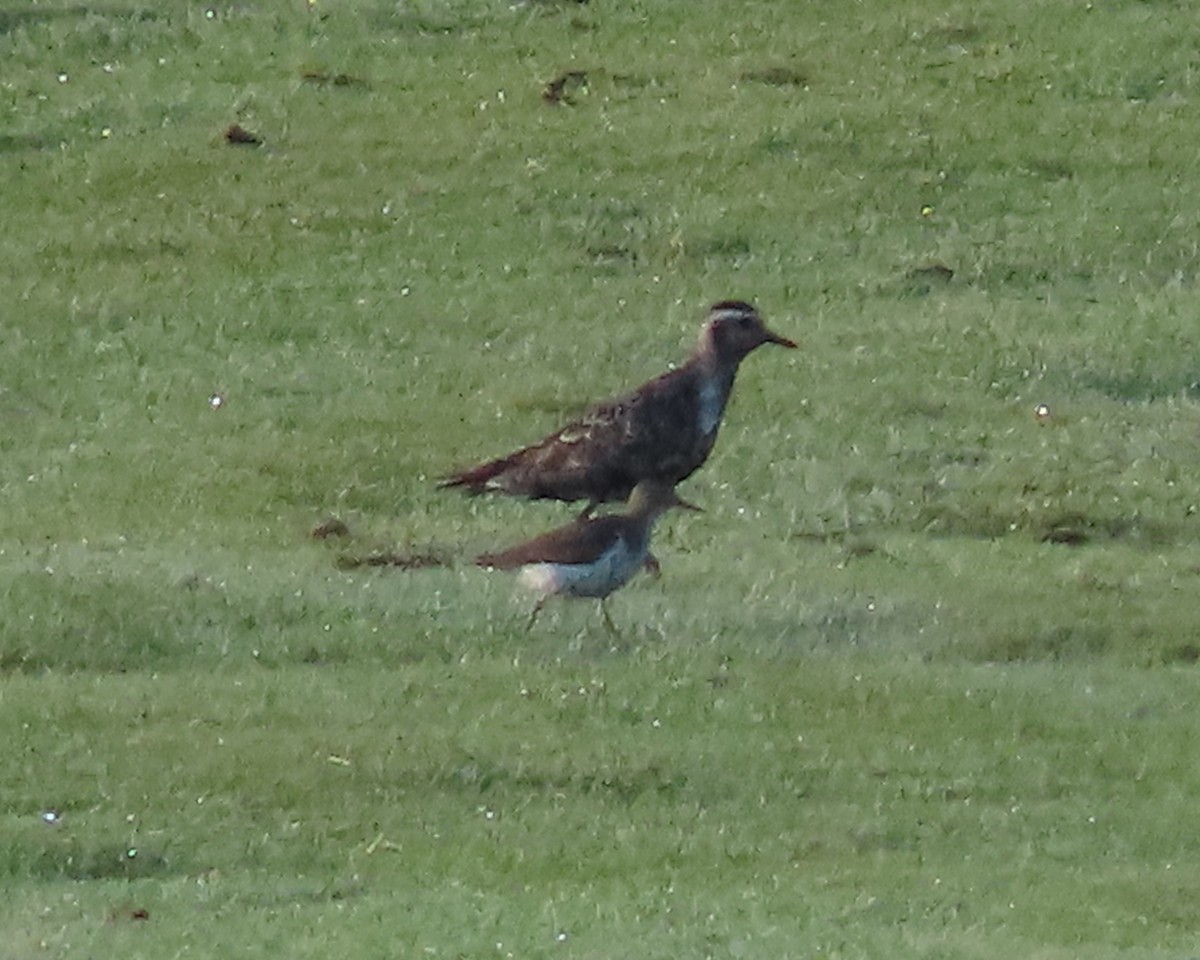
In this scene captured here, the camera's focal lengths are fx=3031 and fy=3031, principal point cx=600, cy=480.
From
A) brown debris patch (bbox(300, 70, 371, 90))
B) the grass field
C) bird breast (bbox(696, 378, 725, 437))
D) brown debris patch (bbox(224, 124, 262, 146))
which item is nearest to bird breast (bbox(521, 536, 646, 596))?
the grass field

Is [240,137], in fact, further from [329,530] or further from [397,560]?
[397,560]

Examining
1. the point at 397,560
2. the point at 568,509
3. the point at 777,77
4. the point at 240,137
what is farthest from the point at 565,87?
the point at 397,560

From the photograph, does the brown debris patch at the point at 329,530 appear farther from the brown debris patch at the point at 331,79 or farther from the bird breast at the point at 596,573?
the brown debris patch at the point at 331,79

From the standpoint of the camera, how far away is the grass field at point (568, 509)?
42.0 ft

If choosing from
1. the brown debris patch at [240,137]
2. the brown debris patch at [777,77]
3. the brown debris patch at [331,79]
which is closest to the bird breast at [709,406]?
the brown debris patch at [240,137]

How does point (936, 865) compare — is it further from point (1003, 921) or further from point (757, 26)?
point (757, 26)

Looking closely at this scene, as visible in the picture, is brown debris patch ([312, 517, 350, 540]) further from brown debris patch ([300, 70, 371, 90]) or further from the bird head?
brown debris patch ([300, 70, 371, 90])

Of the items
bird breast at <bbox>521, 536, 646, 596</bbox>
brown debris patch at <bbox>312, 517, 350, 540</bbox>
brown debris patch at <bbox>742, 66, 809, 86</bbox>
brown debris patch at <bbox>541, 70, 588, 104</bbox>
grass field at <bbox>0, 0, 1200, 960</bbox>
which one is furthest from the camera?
brown debris patch at <bbox>742, 66, 809, 86</bbox>

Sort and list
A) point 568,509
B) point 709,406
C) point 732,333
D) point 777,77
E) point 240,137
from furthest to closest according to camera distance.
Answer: point 777,77 → point 240,137 → point 568,509 → point 732,333 → point 709,406

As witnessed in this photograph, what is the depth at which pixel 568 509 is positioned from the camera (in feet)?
61.0

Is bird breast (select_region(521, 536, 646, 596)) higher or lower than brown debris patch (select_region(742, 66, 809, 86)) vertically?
higher

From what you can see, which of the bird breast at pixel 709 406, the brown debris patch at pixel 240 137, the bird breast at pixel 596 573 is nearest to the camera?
the bird breast at pixel 596 573

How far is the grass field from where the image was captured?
42.0 ft

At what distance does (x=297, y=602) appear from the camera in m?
16.4
